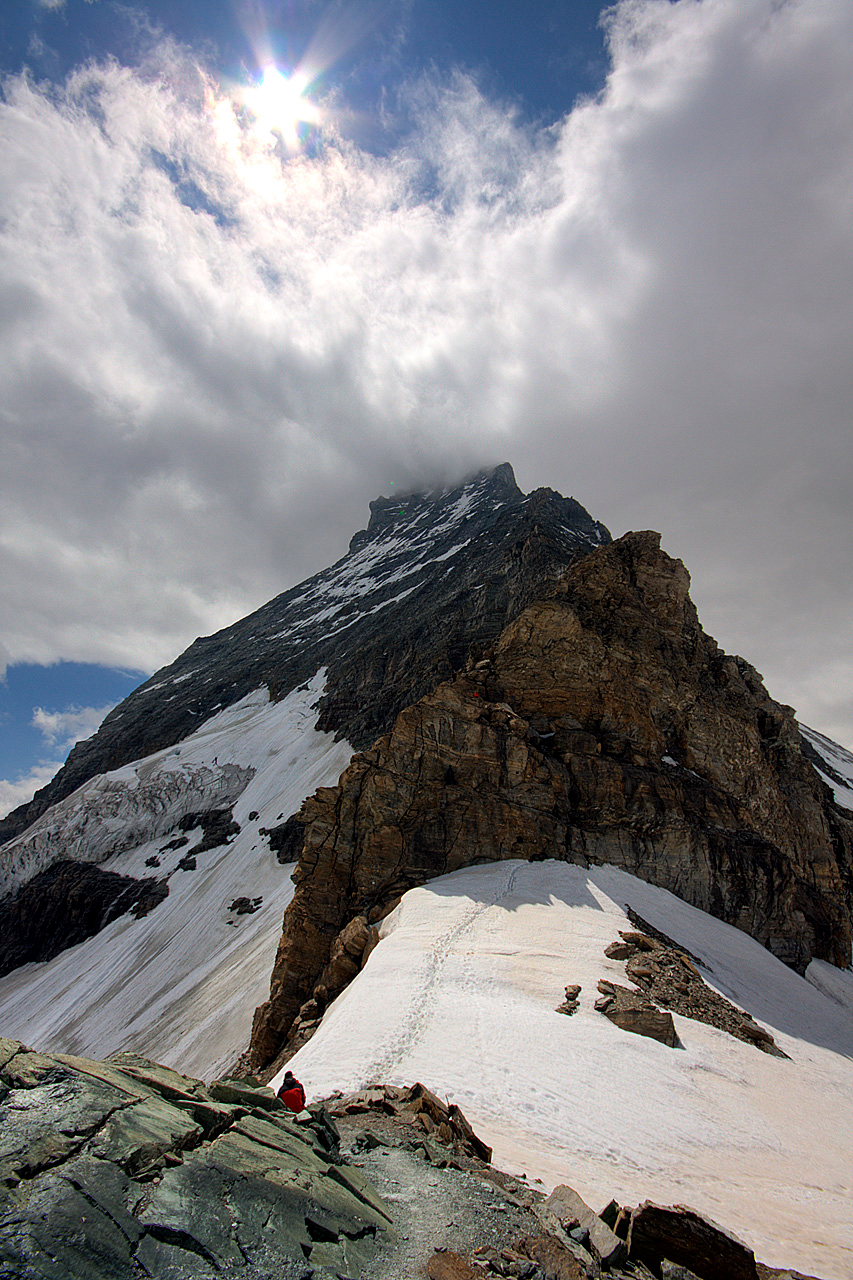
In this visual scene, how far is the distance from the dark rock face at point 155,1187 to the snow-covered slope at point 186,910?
94.6 feet

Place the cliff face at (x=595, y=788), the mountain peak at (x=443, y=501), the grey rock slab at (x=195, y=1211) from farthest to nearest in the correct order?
the mountain peak at (x=443, y=501), the cliff face at (x=595, y=788), the grey rock slab at (x=195, y=1211)

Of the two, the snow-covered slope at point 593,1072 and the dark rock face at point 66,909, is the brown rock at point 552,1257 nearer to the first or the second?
the snow-covered slope at point 593,1072

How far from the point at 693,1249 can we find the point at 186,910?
178 feet

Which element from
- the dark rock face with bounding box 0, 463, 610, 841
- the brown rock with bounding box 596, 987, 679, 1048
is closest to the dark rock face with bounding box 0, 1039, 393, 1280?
the brown rock with bounding box 596, 987, 679, 1048

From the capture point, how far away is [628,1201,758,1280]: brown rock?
546 cm

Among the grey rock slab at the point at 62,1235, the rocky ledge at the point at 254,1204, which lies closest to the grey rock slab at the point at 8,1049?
the rocky ledge at the point at 254,1204

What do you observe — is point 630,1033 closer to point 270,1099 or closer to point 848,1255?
point 848,1255

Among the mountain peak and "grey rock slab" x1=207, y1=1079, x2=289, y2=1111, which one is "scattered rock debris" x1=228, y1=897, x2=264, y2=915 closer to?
"grey rock slab" x1=207, y1=1079, x2=289, y2=1111

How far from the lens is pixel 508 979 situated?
14.6 m

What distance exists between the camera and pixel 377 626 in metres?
88.9

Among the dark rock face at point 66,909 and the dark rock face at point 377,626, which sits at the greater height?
the dark rock face at point 377,626

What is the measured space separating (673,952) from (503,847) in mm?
8023

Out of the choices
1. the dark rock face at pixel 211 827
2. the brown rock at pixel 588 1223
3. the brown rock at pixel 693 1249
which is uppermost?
→ the dark rock face at pixel 211 827

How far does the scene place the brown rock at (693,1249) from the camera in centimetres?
546
